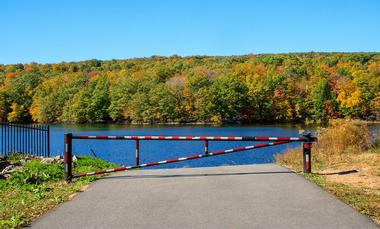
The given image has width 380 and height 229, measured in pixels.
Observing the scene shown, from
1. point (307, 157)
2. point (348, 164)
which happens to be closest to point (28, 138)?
point (307, 157)

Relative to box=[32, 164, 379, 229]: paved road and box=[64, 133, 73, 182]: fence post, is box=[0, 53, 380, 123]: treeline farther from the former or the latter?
box=[64, 133, 73, 182]: fence post

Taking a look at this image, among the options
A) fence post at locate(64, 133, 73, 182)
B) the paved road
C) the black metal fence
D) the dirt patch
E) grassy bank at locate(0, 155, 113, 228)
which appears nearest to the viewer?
the paved road

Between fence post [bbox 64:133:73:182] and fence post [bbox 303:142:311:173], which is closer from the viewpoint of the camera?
fence post [bbox 64:133:73:182]

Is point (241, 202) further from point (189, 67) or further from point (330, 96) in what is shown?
point (189, 67)

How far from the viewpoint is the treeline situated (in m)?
100

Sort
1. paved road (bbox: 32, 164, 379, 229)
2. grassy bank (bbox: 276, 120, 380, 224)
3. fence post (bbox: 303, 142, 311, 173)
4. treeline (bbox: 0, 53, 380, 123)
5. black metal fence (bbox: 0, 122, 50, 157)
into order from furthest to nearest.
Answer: treeline (bbox: 0, 53, 380, 123), black metal fence (bbox: 0, 122, 50, 157), fence post (bbox: 303, 142, 311, 173), grassy bank (bbox: 276, 120, 380, 224), paved road (bbox: 32, 164, 379, 229)

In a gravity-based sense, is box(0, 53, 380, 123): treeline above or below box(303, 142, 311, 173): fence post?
above

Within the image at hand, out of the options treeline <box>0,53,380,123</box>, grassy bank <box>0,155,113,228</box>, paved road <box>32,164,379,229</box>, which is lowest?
grassy bank <box>0,155,113,228</box>

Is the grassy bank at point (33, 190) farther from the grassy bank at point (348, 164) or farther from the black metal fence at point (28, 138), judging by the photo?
the grassy bank at point (348, 164)

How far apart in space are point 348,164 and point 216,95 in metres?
91.4

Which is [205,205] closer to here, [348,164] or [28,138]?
[348,164]

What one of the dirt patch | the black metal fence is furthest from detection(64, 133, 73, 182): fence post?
the dirt patch

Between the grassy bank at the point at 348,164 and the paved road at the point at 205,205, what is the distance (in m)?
0.41

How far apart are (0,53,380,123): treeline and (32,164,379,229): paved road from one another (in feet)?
290
